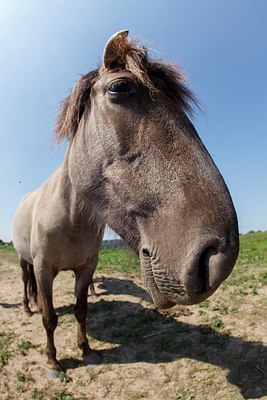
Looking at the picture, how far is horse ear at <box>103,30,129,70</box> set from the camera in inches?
96.3

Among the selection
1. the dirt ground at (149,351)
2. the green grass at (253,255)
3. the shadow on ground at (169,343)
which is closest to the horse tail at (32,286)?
the dirt ground at (149,351)

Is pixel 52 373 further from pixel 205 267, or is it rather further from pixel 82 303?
pixel 205 267

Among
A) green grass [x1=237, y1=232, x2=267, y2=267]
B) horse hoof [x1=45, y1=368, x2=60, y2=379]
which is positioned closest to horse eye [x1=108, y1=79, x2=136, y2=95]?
horse hoof [x1=45, y1=368, x2=60, y2=379]

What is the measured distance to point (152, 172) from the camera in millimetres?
2125

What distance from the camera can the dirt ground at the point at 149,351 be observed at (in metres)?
3.85

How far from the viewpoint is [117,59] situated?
2.57 metres

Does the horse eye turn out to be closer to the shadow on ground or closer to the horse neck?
the horse neck

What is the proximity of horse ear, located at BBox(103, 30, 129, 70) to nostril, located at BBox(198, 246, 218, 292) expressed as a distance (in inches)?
61.7

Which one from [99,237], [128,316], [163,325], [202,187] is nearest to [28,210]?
[99,237]

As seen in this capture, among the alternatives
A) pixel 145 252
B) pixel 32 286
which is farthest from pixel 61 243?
pixel 32 286

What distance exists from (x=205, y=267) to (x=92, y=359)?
136 inches

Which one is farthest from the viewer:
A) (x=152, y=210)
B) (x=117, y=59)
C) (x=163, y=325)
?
(x=163, y=325)

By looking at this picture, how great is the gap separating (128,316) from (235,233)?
4509 millimetres

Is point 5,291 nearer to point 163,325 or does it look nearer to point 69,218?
point 163,325
